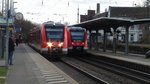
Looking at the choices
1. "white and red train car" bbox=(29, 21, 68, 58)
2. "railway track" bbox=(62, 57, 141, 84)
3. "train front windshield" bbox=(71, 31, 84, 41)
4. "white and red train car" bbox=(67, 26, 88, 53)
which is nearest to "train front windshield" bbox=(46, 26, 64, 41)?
"white and red train car" bbox=(29, 21, 68, 58)

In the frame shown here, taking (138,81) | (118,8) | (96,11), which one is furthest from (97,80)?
(96,11)

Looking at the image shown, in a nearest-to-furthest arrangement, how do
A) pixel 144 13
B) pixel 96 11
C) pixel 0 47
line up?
pixel 0 47, pixel 144 13, pixel 96 11

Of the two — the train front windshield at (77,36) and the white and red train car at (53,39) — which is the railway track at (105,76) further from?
the train front windshield at (77,36)

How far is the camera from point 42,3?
7512cm

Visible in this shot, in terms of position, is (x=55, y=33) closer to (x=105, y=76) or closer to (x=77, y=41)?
(x=77, y=41)

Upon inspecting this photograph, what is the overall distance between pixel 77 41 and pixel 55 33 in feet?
27.5

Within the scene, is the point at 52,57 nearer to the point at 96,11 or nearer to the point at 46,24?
the point at 46,24

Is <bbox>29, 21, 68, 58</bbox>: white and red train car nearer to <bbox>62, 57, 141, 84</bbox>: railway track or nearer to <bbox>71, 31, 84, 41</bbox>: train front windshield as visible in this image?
<bbox>71, 31, 84, 41</bbox>: train front windshield

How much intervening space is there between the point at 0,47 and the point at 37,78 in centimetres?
1597

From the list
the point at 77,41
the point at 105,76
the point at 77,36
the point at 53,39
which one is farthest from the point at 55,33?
the point at 105,76

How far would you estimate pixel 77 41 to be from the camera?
5034 cm

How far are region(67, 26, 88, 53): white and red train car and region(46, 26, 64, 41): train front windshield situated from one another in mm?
7976

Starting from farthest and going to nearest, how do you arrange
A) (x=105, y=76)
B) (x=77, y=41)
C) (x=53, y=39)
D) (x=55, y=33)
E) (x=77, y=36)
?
1. (x=77, y=36)
2. (x=77, y=41)
3. (x=55, y=33)
4. (x=53, y=39)
5. (x=105, y=76)

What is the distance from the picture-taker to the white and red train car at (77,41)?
5031cm
